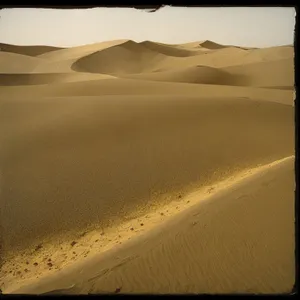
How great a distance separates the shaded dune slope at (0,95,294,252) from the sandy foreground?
2 centimetres

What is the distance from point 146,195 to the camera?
195 inches

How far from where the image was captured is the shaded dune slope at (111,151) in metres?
4.57

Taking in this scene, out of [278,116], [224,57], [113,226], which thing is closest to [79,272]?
[113,226]

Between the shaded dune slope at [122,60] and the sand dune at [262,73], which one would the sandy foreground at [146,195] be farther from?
the shaded dune slope at [122,60]

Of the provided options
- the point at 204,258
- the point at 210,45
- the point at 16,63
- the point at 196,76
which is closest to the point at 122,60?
the point at 16,63

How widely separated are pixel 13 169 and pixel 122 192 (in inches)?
68.9

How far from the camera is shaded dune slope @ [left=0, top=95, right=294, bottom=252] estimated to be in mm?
4570

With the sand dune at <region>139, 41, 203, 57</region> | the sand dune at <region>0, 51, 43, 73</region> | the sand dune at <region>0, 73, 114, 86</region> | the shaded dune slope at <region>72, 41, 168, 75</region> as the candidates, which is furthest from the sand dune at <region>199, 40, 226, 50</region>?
the sand dune at <region>0, 73, 114, 86</region>

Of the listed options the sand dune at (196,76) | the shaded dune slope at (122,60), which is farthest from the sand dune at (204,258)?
the shaded dune slope at (122,60)

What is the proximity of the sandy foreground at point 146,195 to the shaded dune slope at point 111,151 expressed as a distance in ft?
0.07

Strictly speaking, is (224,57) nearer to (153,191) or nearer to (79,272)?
(153,191)

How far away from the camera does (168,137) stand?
643 centimetres

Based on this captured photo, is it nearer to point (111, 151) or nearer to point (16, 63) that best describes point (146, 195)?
point (111, 151)

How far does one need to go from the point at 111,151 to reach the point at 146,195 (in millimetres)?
1243
